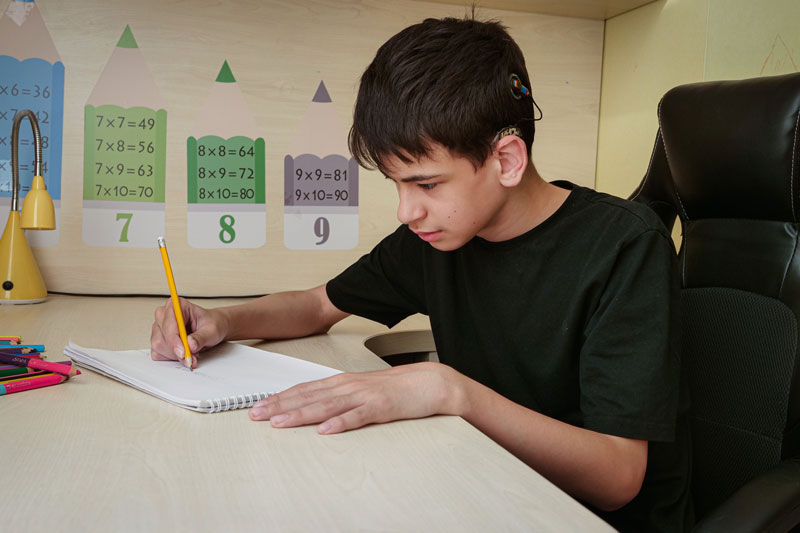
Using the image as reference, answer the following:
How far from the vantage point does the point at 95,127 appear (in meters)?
1.38

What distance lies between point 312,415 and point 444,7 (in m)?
1.18

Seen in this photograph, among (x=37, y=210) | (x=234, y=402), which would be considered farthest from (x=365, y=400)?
(x=37, y=210)

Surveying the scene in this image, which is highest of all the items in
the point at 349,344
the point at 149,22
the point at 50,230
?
the point at 149,22

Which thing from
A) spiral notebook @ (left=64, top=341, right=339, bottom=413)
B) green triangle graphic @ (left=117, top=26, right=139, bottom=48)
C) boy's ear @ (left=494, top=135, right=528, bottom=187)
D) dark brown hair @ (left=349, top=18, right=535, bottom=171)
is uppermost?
green triangle graphic @ (left=117, top=26, right=139, bottom=48)

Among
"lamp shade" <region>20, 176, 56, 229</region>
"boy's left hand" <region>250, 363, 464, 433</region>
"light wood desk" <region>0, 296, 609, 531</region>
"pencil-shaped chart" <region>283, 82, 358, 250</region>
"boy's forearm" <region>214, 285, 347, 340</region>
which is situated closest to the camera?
"light wood desk" <region>0, 296, 609, 531</region>

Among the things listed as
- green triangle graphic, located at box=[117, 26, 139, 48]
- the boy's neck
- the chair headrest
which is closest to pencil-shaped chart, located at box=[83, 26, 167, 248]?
green triangle graphic, located at box=[117, 26, 139, 48]

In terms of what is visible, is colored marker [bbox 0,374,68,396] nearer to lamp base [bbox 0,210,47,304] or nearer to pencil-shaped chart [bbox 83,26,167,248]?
lamp base [bbox 0,210,47,304]

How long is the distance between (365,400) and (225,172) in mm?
941

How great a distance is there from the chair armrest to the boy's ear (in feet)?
1.29

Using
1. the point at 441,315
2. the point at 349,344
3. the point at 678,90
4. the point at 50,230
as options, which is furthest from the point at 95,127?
the point at 678,90

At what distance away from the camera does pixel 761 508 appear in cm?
65

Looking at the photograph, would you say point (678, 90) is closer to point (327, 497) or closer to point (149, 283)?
point (327, 497)

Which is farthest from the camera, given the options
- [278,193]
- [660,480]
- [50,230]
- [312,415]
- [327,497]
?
[278,193]

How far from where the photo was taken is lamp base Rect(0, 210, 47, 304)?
1.26 meters
